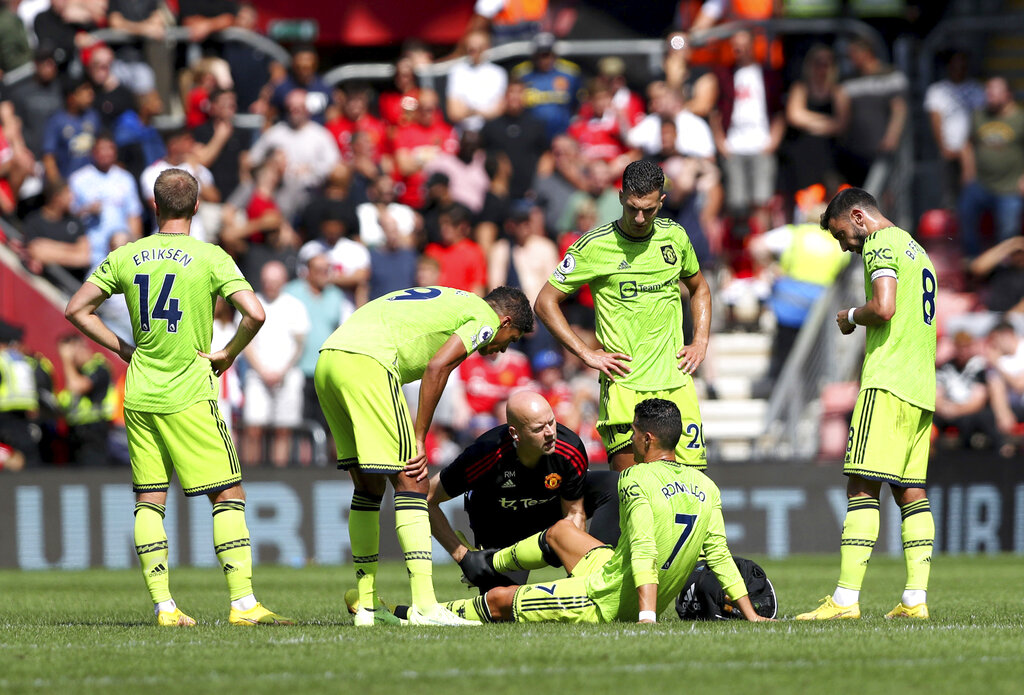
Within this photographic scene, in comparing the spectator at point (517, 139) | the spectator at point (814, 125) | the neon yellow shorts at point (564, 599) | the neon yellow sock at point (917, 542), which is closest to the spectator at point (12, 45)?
the spectator at point (517, 139)

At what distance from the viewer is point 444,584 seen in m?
12.4

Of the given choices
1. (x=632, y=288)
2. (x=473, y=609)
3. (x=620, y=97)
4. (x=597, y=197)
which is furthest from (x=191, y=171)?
(x=473, y=609)

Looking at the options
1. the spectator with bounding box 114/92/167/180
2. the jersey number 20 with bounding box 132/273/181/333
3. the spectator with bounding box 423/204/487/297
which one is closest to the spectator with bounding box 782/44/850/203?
the spectator with bounding box 423/204/487/297

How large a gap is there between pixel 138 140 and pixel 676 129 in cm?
658

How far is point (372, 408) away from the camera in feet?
26.2

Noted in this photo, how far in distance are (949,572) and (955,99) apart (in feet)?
26.8

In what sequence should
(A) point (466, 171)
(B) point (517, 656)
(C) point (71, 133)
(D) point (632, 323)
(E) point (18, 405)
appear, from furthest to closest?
1. (A) point (466, 171)
2. (C) point (71, 133)
3. (E) point (18, 405)
4. (D) point (632, 323)
5. (B) point (517, 656)

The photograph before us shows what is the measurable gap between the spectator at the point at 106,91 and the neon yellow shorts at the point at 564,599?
1183cm

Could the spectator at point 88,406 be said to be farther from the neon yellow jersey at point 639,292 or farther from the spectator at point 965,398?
the spectator at point 965,398

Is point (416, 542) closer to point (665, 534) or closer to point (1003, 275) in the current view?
point (665, 534)

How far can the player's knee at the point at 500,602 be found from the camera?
823 cm

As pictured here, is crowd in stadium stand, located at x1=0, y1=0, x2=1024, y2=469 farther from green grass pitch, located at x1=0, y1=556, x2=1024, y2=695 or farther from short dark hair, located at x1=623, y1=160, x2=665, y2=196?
short dark hair, located at x1=623, y1=160, x2=665, y2=196

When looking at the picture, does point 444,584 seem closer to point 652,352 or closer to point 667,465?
point 652,352

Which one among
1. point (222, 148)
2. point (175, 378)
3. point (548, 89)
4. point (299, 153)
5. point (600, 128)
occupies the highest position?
point (548, 89)
